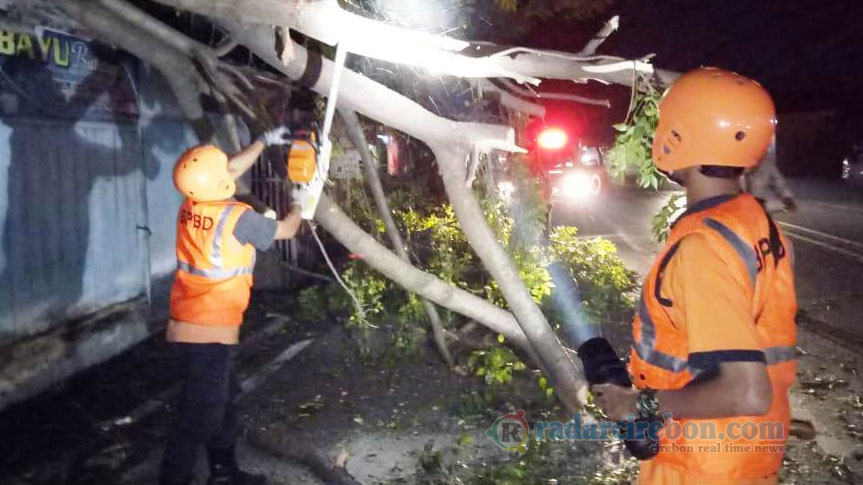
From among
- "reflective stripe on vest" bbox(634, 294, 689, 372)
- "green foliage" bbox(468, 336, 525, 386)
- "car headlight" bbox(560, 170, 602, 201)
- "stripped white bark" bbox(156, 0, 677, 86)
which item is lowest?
"green foliage" bbox(468, 336, 525, 386)

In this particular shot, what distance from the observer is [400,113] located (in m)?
4.19

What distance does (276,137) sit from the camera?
4625 mm

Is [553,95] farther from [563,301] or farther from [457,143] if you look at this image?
[563,301]

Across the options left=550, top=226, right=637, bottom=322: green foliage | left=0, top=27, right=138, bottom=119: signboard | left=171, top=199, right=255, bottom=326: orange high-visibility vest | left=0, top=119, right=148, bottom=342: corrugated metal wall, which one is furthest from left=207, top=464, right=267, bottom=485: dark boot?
left=550, top=226, right=637, bottom=322: green foliage

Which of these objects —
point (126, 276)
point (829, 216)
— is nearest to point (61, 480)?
point (126, 276)

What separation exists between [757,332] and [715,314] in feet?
0.66

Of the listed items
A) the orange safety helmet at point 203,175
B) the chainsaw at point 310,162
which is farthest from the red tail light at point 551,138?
the orange safety helmet at point 203,175

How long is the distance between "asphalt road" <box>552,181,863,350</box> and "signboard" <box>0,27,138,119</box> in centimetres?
542

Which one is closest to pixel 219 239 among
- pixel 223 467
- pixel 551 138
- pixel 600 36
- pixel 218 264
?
pixel 218 264

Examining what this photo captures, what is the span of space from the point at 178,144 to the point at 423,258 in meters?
2.94

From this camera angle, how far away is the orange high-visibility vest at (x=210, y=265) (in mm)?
3916

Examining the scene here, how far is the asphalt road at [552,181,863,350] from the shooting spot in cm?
833

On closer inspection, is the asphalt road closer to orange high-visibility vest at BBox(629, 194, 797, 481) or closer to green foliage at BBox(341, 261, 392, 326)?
orange high-visibility vest at BBox(629, 194, 797, 481)

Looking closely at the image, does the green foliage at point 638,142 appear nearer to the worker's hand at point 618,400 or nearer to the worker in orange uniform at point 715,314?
the worker in orange uniform at point 715,314
